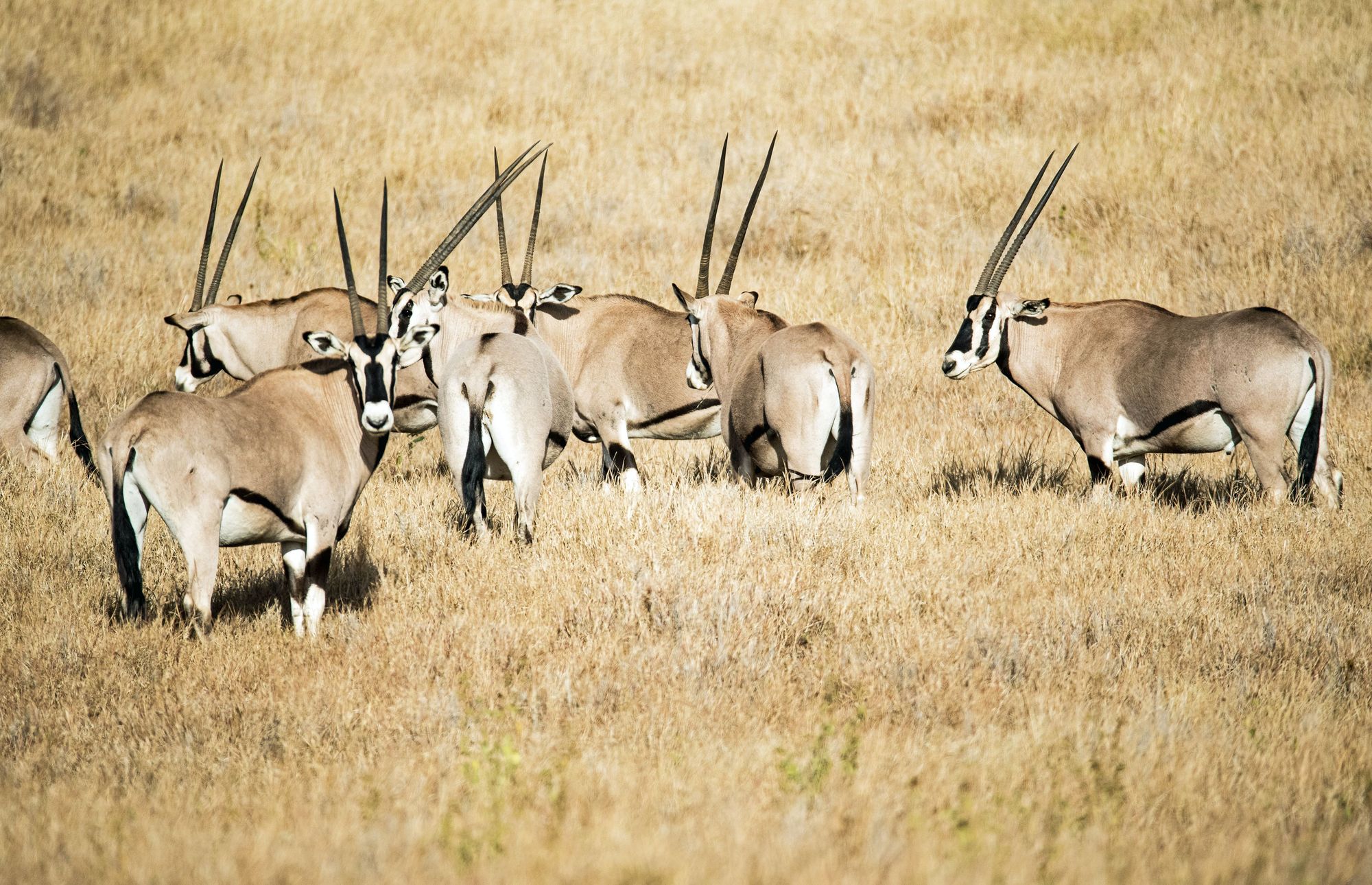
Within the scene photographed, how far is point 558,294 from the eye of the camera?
10.7 meters

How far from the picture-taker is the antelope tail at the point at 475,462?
24.2 ft

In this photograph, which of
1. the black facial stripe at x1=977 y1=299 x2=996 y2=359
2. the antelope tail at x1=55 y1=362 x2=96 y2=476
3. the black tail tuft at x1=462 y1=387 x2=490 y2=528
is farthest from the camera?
the black facial stripe at x1=977 y1=299 x2=996 y2=359

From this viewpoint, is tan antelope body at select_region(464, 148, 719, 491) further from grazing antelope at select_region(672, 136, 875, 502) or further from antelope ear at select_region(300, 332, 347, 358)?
→ antelope ear at select_region(300, 332, 347, 358)

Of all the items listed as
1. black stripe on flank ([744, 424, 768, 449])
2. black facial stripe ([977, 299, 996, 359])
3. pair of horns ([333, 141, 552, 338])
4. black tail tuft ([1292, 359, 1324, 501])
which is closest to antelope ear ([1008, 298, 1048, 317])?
black facial stripe ([977, 299, 996, 359])

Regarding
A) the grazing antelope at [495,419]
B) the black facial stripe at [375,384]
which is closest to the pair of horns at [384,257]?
the black facial stripe at [375,384]

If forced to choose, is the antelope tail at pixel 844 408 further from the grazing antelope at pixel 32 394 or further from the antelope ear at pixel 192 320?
the antelope ear at pixel 192 320

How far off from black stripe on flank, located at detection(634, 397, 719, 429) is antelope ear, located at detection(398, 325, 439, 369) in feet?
11.1

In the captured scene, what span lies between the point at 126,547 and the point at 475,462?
2.37 m

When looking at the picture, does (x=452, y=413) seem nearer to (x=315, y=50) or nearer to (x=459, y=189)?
(x=459, y=189)

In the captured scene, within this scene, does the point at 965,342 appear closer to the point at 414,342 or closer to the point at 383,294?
the point at 414,342

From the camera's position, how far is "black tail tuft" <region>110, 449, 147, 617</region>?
17.6 ft

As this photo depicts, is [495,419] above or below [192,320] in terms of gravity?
below

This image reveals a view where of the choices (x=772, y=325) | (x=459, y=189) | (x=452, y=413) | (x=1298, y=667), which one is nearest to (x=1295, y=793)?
(x=1298, y=667)

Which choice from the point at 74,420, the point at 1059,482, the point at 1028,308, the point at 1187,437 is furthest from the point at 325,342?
the point at 1059,482
